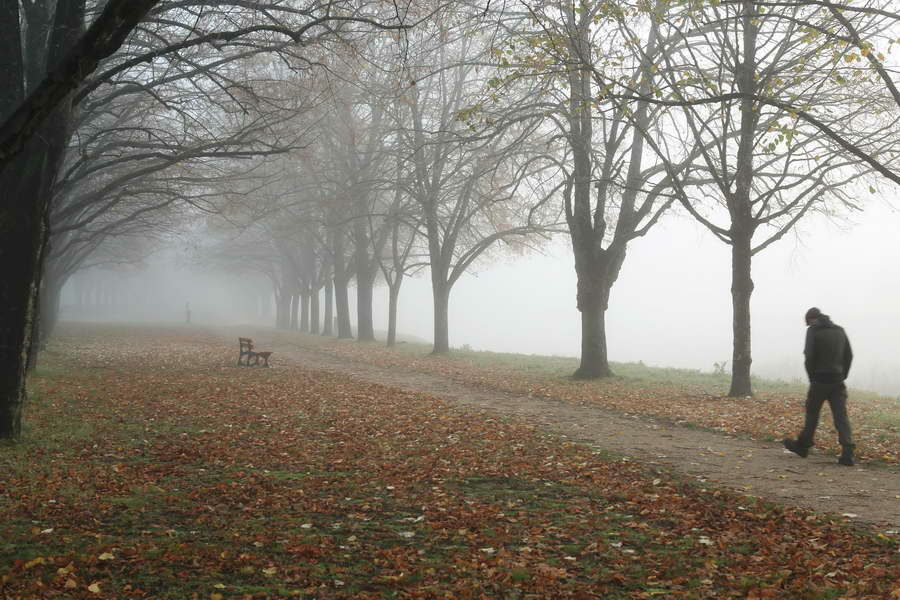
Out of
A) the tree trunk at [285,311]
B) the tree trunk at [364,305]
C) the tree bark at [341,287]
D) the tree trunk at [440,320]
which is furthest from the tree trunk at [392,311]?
the tree trunk at [285,311]

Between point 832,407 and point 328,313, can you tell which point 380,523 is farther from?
point 328,313

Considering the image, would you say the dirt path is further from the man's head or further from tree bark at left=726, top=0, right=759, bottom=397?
tree bark at left=726, top=0, right=759, bottom=397

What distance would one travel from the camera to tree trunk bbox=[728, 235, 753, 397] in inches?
602

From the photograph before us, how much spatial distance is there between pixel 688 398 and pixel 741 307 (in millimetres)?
2485

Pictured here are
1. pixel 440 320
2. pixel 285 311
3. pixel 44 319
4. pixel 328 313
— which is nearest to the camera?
pixel 44 319

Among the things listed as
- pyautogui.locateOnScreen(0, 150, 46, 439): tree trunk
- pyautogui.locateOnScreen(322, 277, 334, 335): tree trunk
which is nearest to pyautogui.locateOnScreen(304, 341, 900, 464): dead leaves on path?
pyautogui.locateOnScreen(0, 150, 46, 439): tree trunk

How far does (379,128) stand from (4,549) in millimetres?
27363

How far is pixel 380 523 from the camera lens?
6375mm

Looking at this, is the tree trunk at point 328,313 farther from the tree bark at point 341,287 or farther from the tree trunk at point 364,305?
the tree trunk at point 364,305

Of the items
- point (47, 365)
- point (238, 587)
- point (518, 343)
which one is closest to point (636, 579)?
point (238, 587)

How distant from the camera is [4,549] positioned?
5.36 m

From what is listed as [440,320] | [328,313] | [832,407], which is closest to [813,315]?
[832,407]

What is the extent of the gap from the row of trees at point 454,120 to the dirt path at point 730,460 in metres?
4.08

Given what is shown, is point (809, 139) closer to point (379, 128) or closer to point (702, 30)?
point (702, 30)
